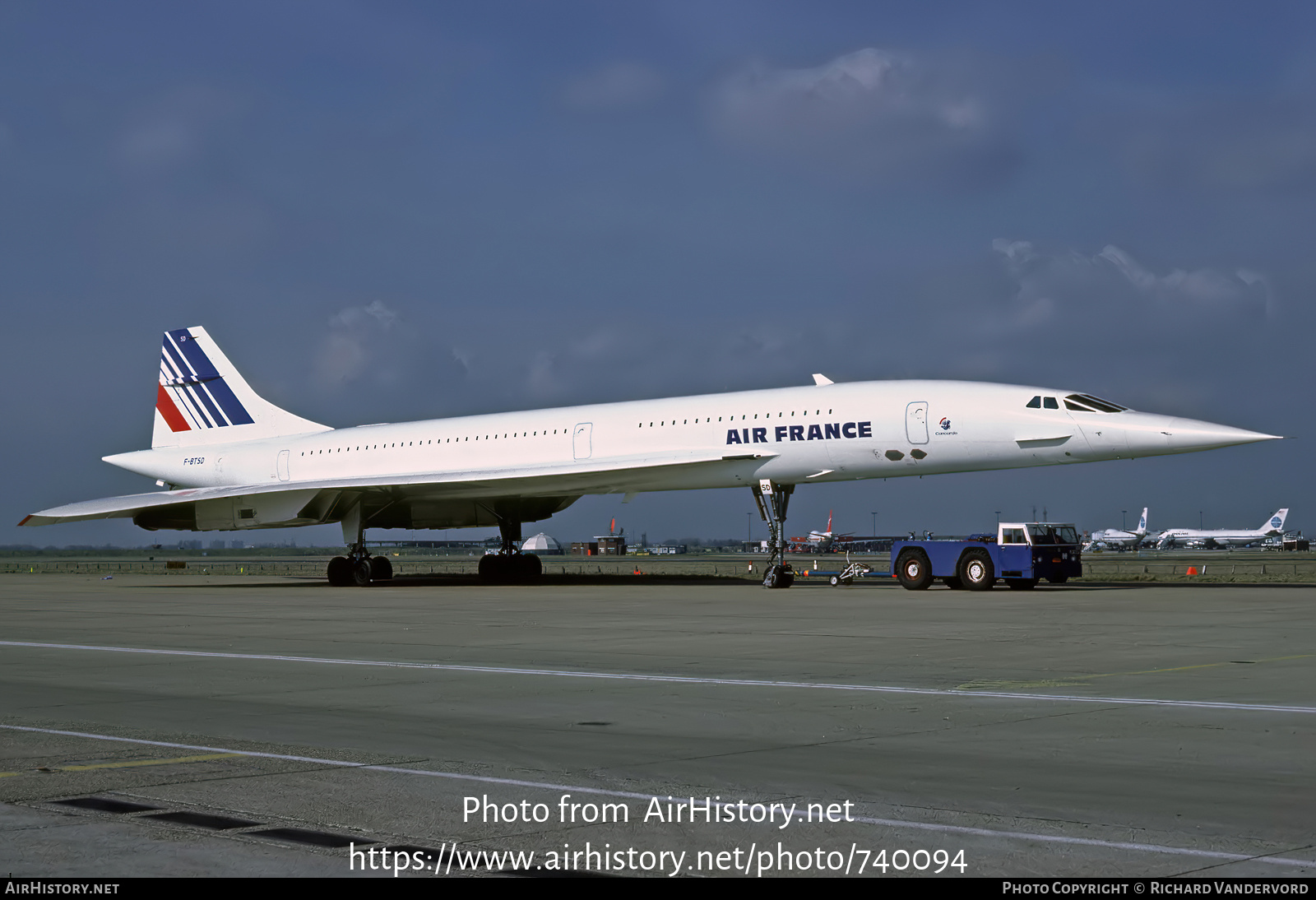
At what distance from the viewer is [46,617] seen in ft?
66.9

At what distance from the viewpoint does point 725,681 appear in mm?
11203

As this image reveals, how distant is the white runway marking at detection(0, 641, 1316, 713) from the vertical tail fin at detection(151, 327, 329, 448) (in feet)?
77.9

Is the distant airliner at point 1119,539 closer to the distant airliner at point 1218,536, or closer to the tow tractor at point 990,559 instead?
the distant airliner at point 1218,536

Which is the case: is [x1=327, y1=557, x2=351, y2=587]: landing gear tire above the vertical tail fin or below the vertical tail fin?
below

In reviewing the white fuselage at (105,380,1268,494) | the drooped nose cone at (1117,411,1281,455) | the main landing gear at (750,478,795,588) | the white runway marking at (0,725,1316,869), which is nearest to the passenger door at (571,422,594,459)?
the white fuselage at (105,380,1268,494)

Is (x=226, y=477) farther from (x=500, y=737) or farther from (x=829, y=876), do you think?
(x=829, y=876)

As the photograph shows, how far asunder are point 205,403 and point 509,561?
10.6 metres

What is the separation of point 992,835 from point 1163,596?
19.2 metres

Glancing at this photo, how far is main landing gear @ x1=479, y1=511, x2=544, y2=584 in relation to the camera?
36312mm

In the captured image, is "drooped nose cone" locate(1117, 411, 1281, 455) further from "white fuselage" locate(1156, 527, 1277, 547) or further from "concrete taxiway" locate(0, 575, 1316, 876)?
"white fuselage" locate(1156, 527, 1277, 547)

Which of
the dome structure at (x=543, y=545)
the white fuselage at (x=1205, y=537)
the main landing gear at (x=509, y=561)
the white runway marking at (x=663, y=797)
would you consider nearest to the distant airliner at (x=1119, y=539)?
the white fuselage at (x=1205, y=537)

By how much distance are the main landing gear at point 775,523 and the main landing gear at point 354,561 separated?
10789 mm

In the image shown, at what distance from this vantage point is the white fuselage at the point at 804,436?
82.1 ft
